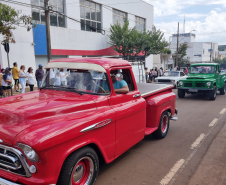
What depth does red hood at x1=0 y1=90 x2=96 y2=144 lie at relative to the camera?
2609 millimetres

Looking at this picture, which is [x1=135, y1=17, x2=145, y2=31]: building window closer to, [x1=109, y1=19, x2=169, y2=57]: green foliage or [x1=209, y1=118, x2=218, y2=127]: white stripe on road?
[x1=109, y1=19, x2=169, y2=57]: green foliage

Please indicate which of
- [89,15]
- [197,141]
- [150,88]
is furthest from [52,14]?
[197,141]

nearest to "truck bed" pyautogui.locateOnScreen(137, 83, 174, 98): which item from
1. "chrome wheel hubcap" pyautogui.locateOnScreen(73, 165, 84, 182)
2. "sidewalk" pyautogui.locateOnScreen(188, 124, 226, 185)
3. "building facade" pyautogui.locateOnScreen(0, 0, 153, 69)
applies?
"sidewalk" pyautogui.locateOnScreen(188, 124, 226, 185)

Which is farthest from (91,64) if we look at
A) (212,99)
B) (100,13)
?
(100,13)

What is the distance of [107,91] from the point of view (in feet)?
11.9

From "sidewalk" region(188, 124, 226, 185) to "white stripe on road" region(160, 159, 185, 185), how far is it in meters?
0.31

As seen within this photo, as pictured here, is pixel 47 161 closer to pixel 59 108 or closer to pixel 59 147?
pixel 59 147

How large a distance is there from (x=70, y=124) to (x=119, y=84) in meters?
1.50

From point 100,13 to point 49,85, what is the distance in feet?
64.5

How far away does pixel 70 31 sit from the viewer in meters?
18.3

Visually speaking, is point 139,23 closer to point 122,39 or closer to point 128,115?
point 122,39

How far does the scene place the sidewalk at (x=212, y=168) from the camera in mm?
3559

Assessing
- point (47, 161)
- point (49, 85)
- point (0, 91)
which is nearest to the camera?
point (47, 161)

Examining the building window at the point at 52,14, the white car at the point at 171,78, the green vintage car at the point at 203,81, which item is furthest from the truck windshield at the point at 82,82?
the building window at the point at 52,14
